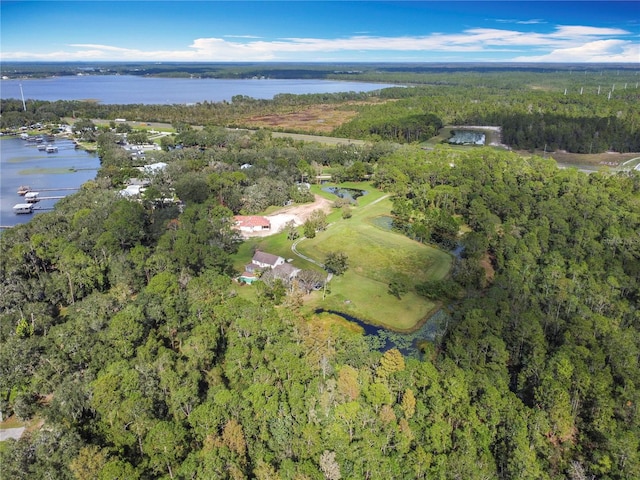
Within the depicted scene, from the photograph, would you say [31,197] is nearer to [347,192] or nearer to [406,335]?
[347,192]

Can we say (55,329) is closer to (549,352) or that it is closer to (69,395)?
(69,395)

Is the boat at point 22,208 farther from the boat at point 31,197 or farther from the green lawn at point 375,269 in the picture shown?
the green lawn at point 375,269

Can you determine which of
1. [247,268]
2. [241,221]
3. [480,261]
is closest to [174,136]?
[241,221]

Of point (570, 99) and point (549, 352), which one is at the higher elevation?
point (570, 99)

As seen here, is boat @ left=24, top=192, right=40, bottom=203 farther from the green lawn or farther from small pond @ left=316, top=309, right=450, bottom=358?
small pond @ left=316, top=309, right=450, bottom=358

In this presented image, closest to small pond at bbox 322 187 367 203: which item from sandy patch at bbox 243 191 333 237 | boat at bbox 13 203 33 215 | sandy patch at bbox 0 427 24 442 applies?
sandy patch at bbox 243 191 333 237

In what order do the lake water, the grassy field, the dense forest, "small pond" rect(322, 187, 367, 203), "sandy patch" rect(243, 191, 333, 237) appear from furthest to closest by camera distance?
"small pond" rect(322, 187, 367, 203) → the lake water → "sandy patch" rect(243, 191, 333, 237) → the grassy field → the dense forest
